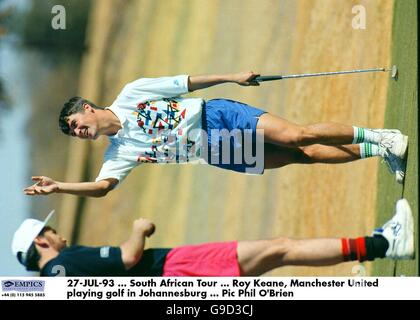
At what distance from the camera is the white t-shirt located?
6.50 metres

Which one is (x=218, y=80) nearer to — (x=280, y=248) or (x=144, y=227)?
(x=144, y=227)

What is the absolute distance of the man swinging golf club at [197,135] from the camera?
6.48 m

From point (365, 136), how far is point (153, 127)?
115 centimetres

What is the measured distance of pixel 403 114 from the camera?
6.66 metres

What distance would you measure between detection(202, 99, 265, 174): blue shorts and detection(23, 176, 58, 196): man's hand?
34.0 inches

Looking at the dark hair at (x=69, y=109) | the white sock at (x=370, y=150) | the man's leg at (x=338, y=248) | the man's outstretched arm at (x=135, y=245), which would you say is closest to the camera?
the man's leg at (x=338, y=248)

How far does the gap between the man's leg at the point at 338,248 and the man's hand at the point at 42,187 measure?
109 cm

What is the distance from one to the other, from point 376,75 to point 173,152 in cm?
124

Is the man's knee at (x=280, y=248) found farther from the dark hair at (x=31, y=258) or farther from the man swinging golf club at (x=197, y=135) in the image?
the dark hair at (x=31, y=258)

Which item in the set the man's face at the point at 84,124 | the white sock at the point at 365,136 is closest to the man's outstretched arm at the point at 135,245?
the man's face at the point at 84,124

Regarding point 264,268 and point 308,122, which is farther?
point 308,122

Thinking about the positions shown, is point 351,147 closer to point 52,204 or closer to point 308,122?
point 308,122

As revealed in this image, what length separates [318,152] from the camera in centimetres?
660
